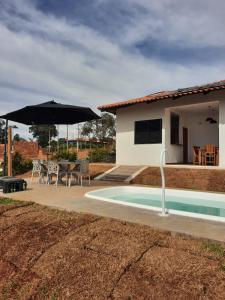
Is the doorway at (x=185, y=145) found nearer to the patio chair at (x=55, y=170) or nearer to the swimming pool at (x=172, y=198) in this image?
the swimming pool at (x=172, y=198)

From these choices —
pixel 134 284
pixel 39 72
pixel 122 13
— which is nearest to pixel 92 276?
pixel 134 284

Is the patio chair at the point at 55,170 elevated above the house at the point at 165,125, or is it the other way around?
the house at the point at 165,125

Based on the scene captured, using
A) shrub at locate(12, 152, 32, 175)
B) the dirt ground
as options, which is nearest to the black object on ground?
the dirt ground

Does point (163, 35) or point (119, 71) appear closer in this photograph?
point (163, 35)

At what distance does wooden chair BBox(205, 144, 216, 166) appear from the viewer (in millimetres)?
13117

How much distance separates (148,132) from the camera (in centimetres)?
1457

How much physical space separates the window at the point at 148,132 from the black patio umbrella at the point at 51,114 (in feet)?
16.5

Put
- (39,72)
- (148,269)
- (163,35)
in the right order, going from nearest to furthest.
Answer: (148,269), (163,35), (39,72)

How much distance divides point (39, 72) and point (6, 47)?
15.6ft

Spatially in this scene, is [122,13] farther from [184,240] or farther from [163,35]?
[184,240]

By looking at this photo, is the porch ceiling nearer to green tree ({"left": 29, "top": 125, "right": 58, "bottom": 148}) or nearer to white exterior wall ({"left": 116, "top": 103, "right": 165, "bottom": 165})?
white exterior wall ({"left": 116, "top": 103, "right": 165, "bottom": 165})

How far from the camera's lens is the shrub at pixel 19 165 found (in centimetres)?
1514

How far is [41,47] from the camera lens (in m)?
12.8

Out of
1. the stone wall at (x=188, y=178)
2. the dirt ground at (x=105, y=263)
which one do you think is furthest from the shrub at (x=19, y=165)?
the dirt ground at (x=105, y=263)
